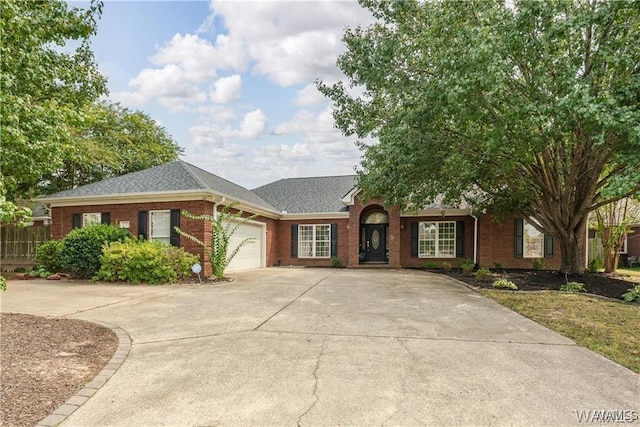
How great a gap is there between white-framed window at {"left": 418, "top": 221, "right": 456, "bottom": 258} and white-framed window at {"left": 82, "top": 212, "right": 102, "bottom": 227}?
14.3 m

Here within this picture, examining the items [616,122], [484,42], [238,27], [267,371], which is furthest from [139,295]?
[616,122]

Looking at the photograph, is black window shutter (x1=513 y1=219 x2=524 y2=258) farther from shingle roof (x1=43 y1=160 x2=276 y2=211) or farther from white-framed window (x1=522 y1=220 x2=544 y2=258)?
shingle roof (x1=43 y1=160 x2=276 y2=211)

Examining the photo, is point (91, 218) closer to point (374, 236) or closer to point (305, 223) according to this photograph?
point (305, 223)

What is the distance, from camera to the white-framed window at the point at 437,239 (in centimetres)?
1852

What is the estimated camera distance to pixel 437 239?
61.4ft

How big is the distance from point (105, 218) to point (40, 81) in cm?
690

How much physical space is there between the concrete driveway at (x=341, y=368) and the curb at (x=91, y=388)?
82mm

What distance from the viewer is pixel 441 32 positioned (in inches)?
372

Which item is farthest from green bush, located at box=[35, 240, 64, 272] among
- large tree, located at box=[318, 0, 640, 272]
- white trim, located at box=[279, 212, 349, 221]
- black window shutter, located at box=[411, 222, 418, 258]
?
black window shutter, located at box=[411, 222, 418, 258]

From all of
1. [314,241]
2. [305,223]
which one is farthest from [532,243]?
[305,223]

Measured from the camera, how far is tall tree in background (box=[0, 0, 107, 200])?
5820mm

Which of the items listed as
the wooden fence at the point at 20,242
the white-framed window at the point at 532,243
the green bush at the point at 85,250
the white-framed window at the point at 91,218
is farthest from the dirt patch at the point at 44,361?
the white-framed window at the point at 532,243

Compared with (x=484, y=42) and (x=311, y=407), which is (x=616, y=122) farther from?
(x=311, y=407)

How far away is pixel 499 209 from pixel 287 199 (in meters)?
11.4
